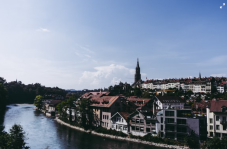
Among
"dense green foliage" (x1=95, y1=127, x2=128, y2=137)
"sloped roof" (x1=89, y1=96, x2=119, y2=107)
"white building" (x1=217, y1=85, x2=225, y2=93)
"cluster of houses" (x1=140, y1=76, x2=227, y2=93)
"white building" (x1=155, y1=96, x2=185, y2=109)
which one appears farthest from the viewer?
"cluster of houses" (x1=140, y1=76, x2=227, y2=93)

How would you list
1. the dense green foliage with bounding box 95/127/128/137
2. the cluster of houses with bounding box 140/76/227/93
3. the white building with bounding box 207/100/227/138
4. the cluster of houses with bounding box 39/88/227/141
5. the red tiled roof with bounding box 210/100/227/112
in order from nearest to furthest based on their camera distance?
the white building with bounding box 207/100/227/138 < the cluster of houses with bounding box 39/88/227/141 < the red tiled roof with bounding box 210/100/227/112 < the dense green foliage with bounding box 95/127/128/137 < the cluster of houses with bounding box 140/76/227/93

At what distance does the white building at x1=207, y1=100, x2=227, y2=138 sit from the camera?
38.7 meters

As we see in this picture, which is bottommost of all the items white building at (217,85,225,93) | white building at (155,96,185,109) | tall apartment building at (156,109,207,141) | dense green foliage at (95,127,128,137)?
dense green foliage at (95,127,128,137)

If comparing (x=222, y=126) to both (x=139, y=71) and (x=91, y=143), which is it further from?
(x=139, y=71)

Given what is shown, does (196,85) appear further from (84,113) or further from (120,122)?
(84,113)

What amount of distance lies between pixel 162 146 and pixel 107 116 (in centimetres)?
1894

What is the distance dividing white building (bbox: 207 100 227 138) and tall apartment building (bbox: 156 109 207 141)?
64.5 inches

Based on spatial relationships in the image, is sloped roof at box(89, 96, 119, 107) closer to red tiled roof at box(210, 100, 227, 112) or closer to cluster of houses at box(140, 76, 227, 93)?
red tiled roof at box(210, 100, 227, 112)

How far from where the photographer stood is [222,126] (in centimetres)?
3875

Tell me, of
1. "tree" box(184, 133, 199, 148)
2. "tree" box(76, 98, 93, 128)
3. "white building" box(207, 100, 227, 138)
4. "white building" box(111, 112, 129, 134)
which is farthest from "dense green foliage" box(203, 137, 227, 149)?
"tree" box(76, 98, 93, 128)

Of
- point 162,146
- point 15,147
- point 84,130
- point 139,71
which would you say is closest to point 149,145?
point 162,146

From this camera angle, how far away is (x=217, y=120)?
39688 mm

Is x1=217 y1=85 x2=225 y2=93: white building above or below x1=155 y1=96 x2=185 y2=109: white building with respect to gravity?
above

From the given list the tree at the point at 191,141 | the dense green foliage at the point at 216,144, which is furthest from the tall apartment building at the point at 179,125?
the dense green foliage at the point at 216,144
